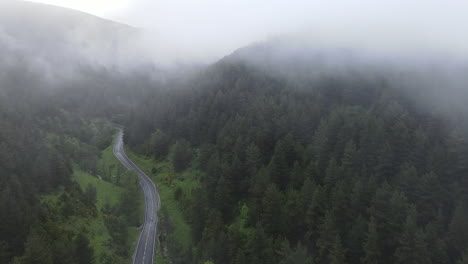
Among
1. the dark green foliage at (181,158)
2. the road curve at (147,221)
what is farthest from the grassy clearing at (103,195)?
the dark green foliage at (181,158)

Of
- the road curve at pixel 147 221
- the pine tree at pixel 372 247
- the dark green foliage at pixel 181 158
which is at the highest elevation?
the pine tree at pixel 372 247

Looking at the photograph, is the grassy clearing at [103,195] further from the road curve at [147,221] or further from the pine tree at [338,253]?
the pine tree at [338,253]

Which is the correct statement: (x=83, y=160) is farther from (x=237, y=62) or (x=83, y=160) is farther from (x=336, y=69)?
(x=336, y=69)

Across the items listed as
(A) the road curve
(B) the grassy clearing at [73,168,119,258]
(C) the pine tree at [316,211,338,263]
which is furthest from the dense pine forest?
(A) the road curve

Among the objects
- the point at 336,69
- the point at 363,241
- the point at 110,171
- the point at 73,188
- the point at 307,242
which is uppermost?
the point at 336,69

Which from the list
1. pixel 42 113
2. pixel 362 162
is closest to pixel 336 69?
pixel 362 162

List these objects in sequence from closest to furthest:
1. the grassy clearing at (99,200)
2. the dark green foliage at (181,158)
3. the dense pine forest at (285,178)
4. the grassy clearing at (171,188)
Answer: the dense pine forest at (285,178) < the grassy clearing at (99,200) < the grassy clearing at (171,188) < the dark green foliage at (181,158)

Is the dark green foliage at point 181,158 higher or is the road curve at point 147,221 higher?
the dark green foliage at point 181,158

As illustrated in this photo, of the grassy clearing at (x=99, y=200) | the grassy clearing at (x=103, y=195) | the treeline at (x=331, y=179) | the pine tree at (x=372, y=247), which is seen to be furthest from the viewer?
the grassy clearing at (x=103, y=195)
